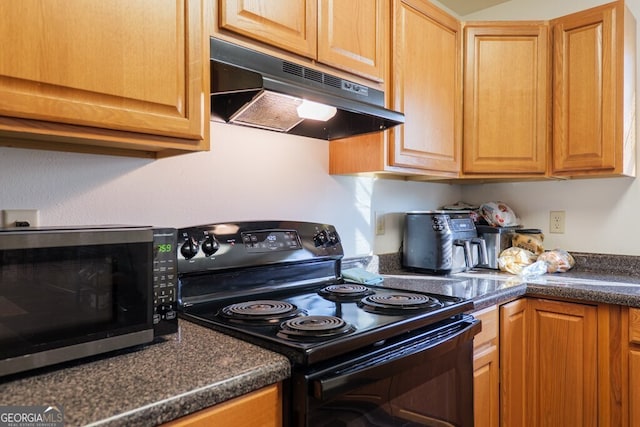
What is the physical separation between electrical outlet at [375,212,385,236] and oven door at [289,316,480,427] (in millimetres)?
808

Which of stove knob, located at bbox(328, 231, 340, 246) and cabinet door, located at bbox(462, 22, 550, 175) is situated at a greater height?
cabinet door, located at bbox(462, 22, 550, 175)

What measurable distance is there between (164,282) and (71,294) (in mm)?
189

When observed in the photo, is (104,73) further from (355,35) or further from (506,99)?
(506,99)

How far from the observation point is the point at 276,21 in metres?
1.31

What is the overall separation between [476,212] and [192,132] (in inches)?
69.2

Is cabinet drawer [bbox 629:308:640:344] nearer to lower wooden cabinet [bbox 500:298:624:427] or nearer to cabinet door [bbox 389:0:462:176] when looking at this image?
lower wooden cabinet [bbox 500:298:624:427]

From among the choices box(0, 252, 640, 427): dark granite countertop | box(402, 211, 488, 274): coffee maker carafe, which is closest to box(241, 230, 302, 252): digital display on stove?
box(0, 252, 640, 427): dark granite countertop

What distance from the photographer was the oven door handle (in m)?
0.90

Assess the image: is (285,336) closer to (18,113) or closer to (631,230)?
(18,113)

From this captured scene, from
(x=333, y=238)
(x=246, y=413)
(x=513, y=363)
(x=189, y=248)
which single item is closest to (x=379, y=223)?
(x=333, y=238)

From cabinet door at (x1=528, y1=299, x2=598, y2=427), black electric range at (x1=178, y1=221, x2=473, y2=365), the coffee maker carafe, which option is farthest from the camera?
the coffee maker carafe

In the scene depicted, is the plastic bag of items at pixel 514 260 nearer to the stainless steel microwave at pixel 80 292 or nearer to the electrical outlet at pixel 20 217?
the stainless steel microwave at pixel 80 292

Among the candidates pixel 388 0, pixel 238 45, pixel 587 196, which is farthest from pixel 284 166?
pixel 587 196

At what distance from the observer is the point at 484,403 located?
164 cm
